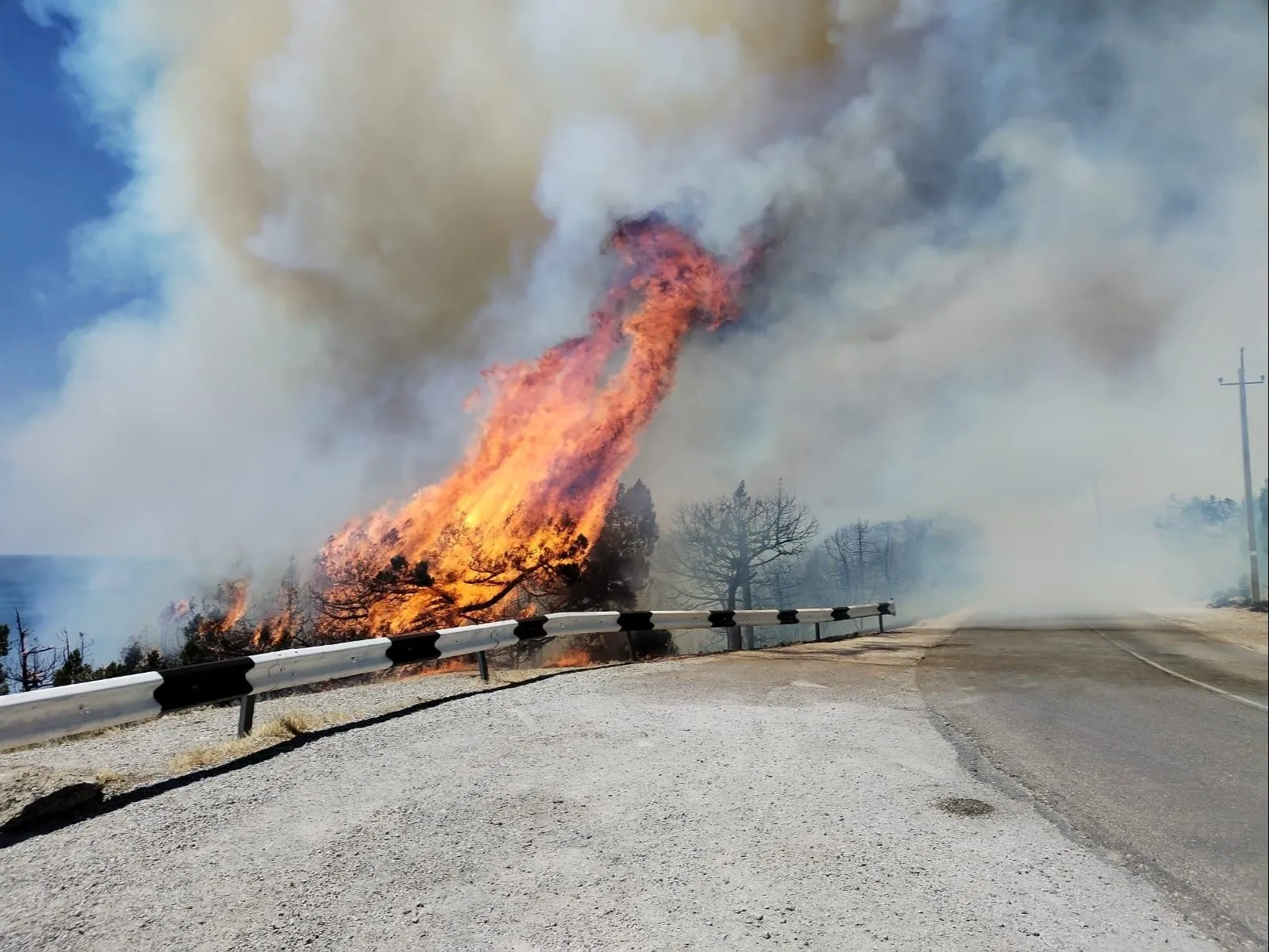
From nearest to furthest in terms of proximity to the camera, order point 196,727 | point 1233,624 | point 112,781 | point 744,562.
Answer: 1. point 1233,624
2. point 112,781
3. point 196,727
4. point 744,562

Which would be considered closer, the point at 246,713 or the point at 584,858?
the point at 584,858

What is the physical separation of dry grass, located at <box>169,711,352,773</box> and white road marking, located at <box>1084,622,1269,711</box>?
680 centimetres

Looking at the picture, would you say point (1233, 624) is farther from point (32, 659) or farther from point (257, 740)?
point (32, 659)

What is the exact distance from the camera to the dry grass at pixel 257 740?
588 cm

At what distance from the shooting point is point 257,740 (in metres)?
6.52

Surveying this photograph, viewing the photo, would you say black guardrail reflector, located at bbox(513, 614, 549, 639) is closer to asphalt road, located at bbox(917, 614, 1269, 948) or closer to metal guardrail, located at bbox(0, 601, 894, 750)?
metal guardrail, located at bbox(0, 601, 894, 750)

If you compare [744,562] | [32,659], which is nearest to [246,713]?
[32,659]

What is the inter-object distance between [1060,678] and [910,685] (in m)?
1.83

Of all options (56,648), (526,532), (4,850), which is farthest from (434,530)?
(4,850)

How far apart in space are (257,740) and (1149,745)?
304 inches

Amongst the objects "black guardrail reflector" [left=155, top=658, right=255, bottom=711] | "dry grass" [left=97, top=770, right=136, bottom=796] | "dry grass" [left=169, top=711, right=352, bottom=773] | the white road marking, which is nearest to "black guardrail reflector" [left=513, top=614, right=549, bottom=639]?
"dry grass" [left=169, top=711, right=352, bottom=773]

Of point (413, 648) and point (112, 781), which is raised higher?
point (413, 648)

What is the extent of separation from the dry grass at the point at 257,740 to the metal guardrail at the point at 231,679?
1.06ft

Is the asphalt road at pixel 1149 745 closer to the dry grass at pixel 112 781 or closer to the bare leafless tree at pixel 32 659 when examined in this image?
the dry grass at pixel 112 781
